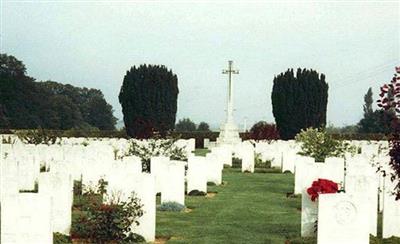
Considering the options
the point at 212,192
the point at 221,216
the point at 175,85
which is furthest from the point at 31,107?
the point at 221,216

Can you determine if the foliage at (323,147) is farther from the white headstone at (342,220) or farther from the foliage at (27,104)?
the foliage at (27,104)

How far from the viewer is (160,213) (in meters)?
14.8

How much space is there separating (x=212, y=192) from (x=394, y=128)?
11.2 m

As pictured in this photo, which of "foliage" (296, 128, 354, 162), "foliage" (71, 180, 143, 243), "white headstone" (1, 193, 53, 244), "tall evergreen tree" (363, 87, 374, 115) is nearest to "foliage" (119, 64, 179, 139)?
Result: "foliage" (296, 128, 354, 162)

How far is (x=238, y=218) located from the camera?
560 inches

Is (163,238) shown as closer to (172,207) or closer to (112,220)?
(112,220)

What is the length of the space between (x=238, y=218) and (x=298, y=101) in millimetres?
35156

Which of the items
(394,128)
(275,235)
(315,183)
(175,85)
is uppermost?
(175,85)

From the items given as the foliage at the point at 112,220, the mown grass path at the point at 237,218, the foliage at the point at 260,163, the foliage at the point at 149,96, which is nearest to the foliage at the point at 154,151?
the mown grass path at the point at 237,218

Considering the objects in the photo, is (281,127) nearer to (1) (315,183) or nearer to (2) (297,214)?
(2) (297,214)

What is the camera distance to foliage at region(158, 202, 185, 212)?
49.9 ft

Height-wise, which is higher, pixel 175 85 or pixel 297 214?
pixel 175 85

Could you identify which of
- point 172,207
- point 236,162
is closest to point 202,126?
point 236,162

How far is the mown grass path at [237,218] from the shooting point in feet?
39.2
